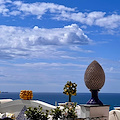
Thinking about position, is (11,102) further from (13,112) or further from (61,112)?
(61,112)

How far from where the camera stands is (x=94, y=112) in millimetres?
9727

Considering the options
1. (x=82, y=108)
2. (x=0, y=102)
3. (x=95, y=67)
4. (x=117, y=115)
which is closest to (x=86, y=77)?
(x=95, y=67)

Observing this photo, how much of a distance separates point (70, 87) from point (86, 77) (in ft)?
54.8

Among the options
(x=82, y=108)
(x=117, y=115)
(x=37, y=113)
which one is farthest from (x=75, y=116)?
(x=117, y=115)

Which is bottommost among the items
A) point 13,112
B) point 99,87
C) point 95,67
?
point 13,112

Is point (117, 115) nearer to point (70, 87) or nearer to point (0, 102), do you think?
point (0, 102)

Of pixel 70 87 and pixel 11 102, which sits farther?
pixel 70 87

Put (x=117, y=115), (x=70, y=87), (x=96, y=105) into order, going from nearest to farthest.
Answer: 1. (x=96, y=105)
2. (x=117, y=115)
3. (x=70, y=87)

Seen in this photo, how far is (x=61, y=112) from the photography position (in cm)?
1036

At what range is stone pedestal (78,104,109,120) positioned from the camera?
31.6ft

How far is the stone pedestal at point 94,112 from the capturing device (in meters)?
9.64

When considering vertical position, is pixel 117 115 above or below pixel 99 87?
below

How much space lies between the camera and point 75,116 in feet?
33.5

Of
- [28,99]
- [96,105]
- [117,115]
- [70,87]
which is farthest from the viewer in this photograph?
[70,87]
